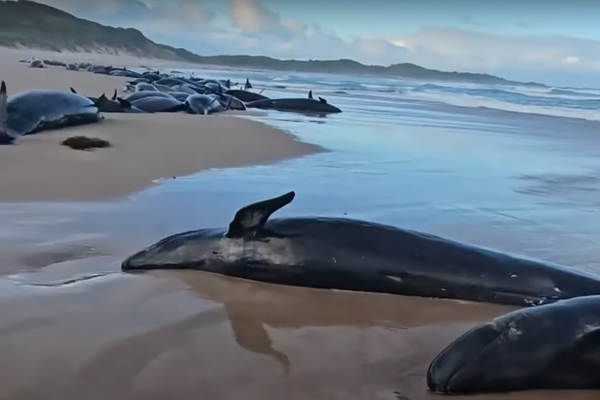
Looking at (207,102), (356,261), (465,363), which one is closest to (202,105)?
(207,102)

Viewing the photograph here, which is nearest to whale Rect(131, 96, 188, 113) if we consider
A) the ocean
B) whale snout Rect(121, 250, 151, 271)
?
the ocean

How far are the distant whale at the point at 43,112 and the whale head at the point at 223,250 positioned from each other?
14.8 ft

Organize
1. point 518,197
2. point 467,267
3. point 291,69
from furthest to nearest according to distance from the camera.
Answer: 1. point 291,69
2. point 518,197
3. point 467,267

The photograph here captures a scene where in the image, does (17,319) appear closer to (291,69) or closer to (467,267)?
(467,267)

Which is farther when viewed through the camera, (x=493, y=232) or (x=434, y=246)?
(x=493, y=232)

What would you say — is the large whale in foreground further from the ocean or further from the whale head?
the ocean

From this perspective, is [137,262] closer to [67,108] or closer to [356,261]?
[356,261]

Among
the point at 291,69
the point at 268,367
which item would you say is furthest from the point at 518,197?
the point at 291,69

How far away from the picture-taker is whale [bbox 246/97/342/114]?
610 inches

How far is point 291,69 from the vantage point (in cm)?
9062

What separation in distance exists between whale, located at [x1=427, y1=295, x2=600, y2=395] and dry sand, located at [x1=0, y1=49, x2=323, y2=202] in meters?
3.36

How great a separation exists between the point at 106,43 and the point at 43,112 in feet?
A: 292

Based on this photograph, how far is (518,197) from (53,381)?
4.61m

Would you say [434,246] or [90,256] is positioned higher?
[434,246]
